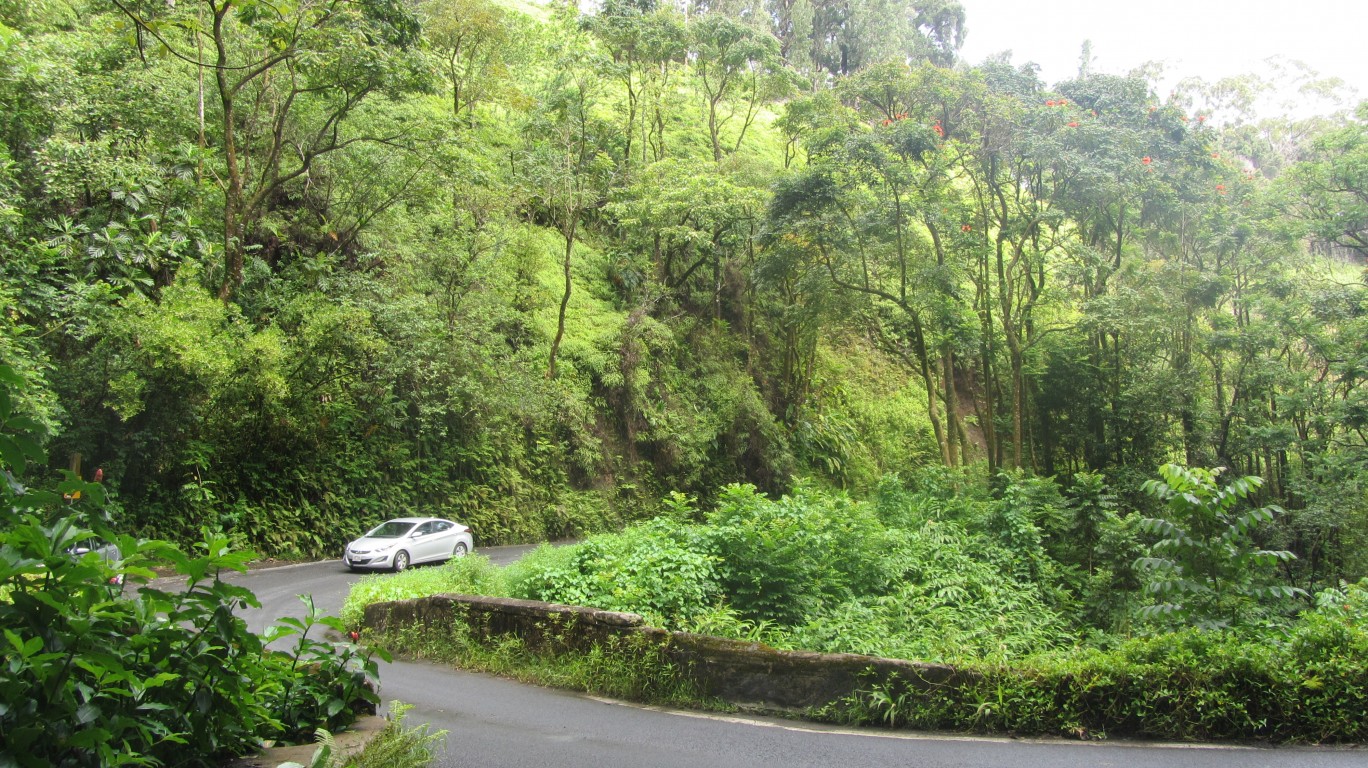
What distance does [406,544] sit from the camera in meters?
17.7

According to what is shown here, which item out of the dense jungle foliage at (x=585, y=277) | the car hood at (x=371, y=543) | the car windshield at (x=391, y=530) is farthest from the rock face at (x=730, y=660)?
the car windshield at (x=391, y=530)

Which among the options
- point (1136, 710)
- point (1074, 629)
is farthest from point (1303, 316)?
point (1136, 710)

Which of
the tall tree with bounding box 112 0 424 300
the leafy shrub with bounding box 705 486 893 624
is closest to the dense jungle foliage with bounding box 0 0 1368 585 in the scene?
the tall tree with bounding box 112 0 424 300

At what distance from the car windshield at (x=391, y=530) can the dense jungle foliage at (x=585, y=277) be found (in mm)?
2263

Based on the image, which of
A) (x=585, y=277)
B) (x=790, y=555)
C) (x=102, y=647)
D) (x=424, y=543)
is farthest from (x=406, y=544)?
(x=102, y=647)

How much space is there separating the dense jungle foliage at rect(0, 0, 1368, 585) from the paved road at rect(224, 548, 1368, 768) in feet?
8.71

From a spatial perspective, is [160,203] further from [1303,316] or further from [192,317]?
[1303,316]

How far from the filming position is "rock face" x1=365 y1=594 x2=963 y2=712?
687cm

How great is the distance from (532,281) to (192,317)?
11.0 meters

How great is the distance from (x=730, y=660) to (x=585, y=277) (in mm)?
23042

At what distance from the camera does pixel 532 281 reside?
2542cm

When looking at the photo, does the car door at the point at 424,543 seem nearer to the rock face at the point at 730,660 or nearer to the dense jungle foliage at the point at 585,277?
the dense jungle foliage at the point at 585,277

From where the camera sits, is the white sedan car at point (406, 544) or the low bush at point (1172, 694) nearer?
the low bush at point (1172, 694)

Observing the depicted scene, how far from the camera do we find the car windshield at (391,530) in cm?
1791
